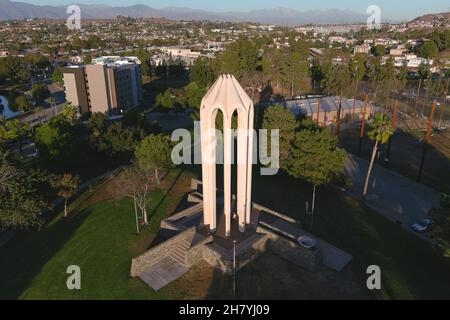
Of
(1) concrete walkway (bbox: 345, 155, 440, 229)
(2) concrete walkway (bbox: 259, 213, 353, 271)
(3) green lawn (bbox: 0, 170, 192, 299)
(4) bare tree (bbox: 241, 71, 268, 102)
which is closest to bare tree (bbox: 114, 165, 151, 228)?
(3) green lawn (bbox: 0, 170, 192, 299)

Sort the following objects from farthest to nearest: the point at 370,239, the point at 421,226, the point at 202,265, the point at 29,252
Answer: the point at 421,226
the point at 370,239
the point at 29,252
the point at 202,265

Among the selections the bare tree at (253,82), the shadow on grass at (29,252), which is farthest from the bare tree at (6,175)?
the bare tree at (253,82)

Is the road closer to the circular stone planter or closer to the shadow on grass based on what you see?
the shadow on grass

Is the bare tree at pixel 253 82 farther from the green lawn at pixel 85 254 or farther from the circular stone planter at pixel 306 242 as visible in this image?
the circular stone planter at pixel 306 242

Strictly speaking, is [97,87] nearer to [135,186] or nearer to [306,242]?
[135,186]

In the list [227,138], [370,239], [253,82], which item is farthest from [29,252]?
[253,82]
